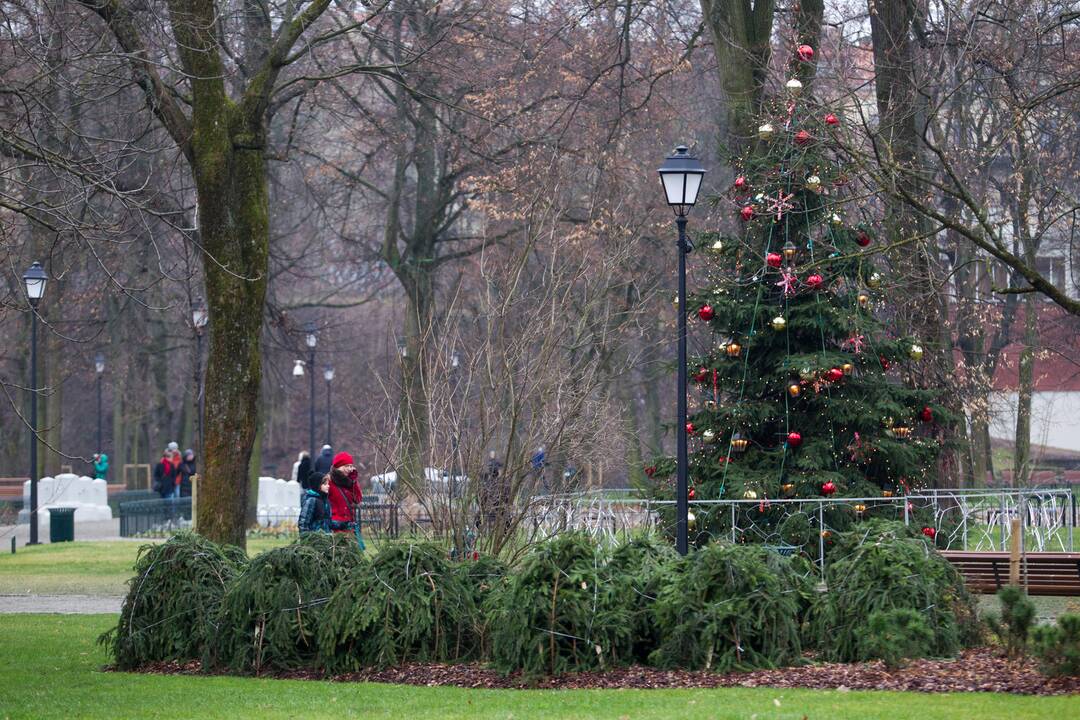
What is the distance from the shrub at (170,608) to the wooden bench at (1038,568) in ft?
24.3

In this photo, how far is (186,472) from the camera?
36.9 meters

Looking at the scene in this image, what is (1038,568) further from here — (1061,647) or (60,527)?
(60,527)

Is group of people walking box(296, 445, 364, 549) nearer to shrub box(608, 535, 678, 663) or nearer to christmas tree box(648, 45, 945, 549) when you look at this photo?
christmas tree box(648, 45, 945, 549)

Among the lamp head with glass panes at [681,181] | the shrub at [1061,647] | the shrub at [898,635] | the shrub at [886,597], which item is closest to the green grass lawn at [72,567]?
the lamp head with glass panes at [681,181]

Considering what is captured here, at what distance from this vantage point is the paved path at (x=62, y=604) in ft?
57.0

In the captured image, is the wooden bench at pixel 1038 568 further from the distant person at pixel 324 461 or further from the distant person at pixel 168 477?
the distant person at pixel 168 477

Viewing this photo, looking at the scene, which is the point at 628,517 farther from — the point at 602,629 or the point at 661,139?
the point at 661,139

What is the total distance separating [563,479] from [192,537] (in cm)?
421

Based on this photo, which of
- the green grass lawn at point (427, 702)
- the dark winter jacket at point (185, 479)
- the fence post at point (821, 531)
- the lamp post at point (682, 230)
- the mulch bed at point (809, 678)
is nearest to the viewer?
the green grass lawn at point (427, 702)

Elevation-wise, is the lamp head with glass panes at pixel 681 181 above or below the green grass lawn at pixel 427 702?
above

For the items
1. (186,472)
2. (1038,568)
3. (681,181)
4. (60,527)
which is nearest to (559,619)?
(681,181)

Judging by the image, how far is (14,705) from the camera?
10.1 meters

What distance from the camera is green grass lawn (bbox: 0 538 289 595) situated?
2036 cm

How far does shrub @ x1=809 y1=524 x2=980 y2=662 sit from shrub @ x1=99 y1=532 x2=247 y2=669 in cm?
539
